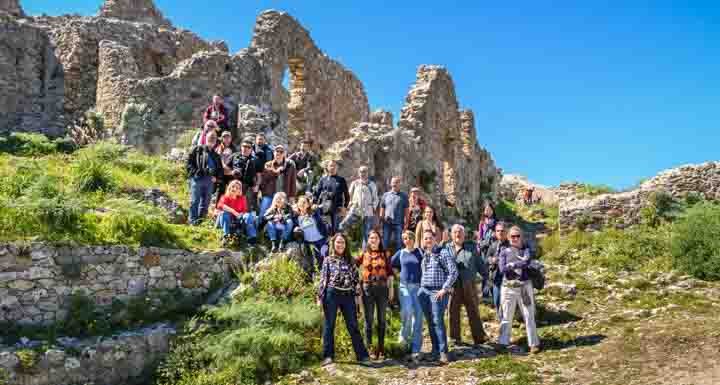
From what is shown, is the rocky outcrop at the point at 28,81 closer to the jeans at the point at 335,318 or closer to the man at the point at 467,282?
the jeans at the point at 335,318

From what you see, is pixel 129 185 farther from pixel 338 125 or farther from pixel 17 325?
pixel 338 125

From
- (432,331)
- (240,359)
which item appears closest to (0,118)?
(240,359)

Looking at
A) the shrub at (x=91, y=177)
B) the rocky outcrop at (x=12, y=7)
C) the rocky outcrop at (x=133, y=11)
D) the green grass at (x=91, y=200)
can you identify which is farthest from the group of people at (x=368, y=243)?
the rocky outcrop at (x=133, y=11)

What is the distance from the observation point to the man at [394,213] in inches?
506

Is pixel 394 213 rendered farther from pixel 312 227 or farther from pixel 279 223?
pixel 279 223

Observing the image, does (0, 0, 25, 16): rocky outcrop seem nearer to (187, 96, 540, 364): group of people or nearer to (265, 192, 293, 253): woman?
(187, 96, 540, 364): group of people

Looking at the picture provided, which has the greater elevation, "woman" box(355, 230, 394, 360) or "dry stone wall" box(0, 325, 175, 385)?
"woman" box(355, 230, 394, 360)

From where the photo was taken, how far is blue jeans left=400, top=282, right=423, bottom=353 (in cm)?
959

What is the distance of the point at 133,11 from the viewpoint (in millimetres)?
33500

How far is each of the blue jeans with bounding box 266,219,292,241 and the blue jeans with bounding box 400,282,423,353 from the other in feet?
7.94

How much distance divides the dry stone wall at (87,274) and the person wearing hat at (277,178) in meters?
1.58

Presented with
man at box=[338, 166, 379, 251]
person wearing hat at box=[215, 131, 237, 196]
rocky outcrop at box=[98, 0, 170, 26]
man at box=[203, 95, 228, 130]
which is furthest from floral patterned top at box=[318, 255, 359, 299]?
rocky outcrop at box=[98, 0, 170, 26]

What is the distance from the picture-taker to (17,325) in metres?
9.50

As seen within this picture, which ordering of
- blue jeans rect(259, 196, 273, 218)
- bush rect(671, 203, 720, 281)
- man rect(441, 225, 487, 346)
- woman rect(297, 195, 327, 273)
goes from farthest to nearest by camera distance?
bush rect(671, 203, 720, 281) → blue jeans rect(259, 196, 273, 218) → woman rect(297, 195, 327, 273) → man rect(441, 225, 487, 346)
